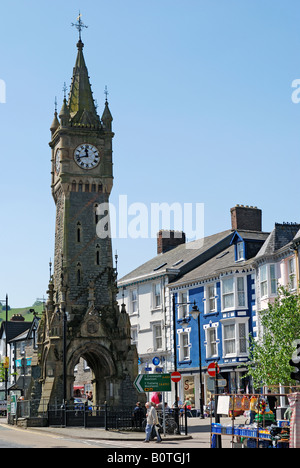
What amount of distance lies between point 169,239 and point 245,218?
45.3 feet

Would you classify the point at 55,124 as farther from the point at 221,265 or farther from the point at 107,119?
the point at 221,265

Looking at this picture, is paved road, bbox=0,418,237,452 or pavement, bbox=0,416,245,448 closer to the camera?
paved road, bbox=0,418,237,452

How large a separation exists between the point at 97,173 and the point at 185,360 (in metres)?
15.9

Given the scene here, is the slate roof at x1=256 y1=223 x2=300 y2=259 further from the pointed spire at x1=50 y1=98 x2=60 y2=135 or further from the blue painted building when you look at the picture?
the pointed spire at x1=50 y1=98 x2=60 y2=135

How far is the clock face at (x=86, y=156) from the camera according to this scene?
54.2 m

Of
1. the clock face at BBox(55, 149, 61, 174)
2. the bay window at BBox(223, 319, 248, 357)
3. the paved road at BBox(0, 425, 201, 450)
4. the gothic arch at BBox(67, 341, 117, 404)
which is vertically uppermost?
the clock face at BBox(55, 149, 61, 174)

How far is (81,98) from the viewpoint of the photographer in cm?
5606

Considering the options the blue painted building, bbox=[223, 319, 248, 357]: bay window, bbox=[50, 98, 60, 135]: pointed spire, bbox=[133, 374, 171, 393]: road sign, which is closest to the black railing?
bbox=[133, 374, 171, 393]: road sign

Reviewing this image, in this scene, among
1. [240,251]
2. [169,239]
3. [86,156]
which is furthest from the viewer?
[169,239]

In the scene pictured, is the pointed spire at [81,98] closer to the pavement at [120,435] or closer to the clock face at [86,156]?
the clock face at [86,156]

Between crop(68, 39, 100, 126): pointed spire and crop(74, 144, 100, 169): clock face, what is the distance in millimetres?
1764

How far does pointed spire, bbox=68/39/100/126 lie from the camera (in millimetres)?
54875

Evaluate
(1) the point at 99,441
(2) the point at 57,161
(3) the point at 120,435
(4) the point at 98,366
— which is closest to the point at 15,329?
(4) the point at 98,366
